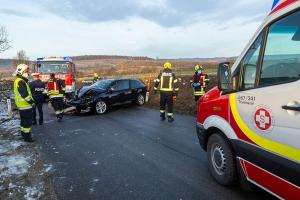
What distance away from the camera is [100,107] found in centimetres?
1363

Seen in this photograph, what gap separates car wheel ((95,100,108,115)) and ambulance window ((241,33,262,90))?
33.2 ft

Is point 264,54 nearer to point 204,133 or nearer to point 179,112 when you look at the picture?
point 204,133

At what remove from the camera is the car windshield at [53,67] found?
19266 millimetres

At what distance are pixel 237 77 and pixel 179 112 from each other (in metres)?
8.92

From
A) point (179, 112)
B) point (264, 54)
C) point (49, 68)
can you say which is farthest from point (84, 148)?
point (49, 68)

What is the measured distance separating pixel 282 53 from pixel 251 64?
20.8 inches

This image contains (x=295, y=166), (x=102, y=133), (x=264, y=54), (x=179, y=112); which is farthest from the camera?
(x=179, y=112)

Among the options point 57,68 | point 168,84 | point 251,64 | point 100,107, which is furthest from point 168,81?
point 57,68

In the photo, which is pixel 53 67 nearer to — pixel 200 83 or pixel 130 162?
pixel 200 83

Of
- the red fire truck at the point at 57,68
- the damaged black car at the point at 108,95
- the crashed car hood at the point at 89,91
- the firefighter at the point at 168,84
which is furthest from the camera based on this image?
the red fire truck at the point at 57,68

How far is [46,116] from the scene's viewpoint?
13.7 m

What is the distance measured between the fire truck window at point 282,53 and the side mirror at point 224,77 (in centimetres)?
61

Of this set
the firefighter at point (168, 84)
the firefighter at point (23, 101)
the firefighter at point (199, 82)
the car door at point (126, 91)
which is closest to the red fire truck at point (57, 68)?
the car door at point (126, 91)

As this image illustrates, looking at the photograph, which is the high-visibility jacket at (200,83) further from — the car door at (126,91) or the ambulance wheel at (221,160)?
the ambulance wheel at (221,160)
